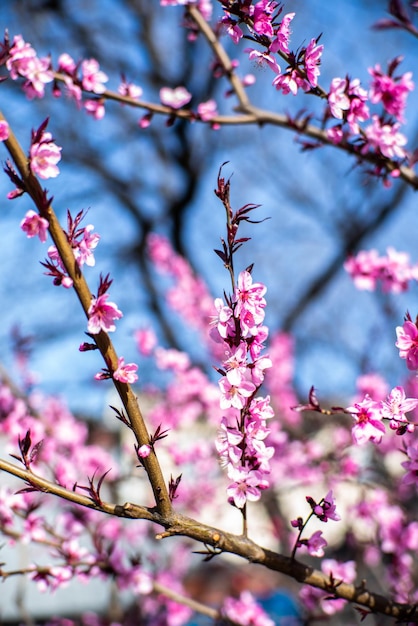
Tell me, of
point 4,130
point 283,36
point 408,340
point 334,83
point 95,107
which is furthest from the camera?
point 95,107

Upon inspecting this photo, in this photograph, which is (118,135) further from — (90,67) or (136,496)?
(90,67)

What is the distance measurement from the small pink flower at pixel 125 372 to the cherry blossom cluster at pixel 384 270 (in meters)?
1.70

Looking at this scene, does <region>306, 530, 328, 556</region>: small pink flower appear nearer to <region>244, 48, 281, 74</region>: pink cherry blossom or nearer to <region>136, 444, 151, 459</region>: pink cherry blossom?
<region>136, 444, 151, 459</region>: pink cherry blossom

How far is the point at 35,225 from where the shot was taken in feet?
5.05

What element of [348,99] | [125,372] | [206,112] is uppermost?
[206,112]

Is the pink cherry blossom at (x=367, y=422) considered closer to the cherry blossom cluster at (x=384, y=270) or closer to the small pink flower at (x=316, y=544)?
the small pink flower at (x=316, y=544)

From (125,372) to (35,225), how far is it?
0.43m

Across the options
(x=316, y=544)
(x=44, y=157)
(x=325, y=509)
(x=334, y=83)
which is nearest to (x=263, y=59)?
(x=334, y=83)

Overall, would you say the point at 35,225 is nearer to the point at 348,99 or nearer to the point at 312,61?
the point at 312,61

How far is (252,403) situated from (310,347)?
36.5 feet

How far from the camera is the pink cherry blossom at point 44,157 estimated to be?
1.55 metres

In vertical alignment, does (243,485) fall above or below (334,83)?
below

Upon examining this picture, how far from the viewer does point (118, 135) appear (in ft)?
36.9

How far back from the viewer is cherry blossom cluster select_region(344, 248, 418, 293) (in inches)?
114
